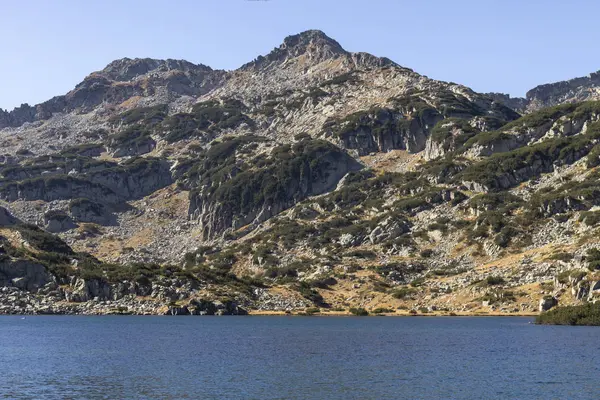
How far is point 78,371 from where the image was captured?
62000 millimetres

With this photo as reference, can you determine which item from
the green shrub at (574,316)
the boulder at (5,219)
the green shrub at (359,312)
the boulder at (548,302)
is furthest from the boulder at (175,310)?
the boulder at (548,302)

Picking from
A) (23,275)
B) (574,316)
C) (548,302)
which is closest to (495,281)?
(548,302)

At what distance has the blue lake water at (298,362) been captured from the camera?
171 ft

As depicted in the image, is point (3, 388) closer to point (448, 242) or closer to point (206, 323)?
point (206, 323)

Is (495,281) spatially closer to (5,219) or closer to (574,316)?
(574,316)

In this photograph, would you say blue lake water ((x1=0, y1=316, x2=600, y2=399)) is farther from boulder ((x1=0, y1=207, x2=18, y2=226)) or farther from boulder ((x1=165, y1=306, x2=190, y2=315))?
boulder ((x1=0, y1=207, x2=18, y2=226))

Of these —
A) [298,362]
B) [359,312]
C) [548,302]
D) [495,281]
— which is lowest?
[359,312]

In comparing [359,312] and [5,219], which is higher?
[5,219]

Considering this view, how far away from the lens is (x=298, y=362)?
69.2 meters

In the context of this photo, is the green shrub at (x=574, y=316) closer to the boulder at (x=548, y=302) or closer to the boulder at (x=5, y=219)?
the boulder at (x=548, y=302)

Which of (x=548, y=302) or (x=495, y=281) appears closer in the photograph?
(x=548, y=302)

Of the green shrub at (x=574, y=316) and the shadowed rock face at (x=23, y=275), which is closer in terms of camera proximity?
the green shrub at (x=574, y=316)

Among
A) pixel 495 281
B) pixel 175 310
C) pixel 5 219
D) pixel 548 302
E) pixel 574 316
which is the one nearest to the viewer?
pixel 574 316

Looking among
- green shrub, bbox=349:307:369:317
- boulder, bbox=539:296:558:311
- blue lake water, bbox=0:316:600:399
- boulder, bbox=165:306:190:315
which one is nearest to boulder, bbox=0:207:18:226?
boulder, bbox=165:306:190:315
